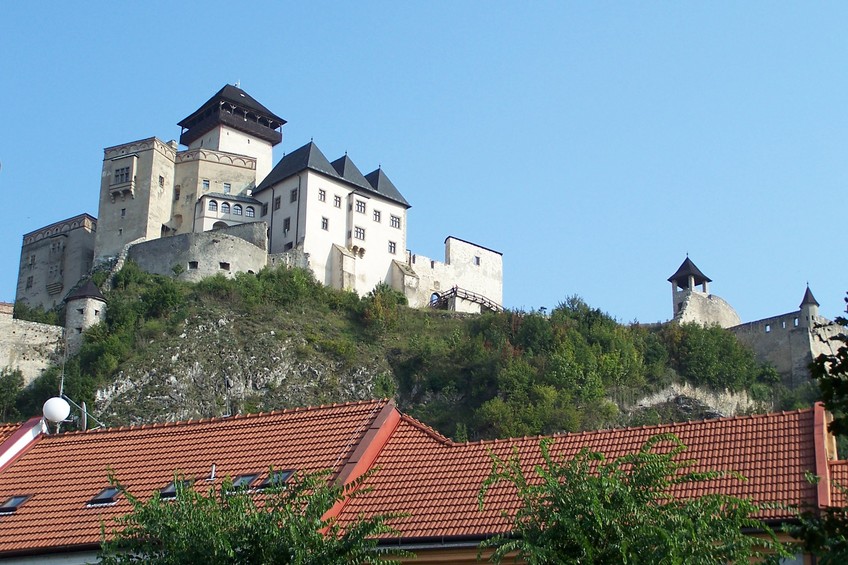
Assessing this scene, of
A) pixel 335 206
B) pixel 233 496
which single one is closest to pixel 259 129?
pixel 335 206

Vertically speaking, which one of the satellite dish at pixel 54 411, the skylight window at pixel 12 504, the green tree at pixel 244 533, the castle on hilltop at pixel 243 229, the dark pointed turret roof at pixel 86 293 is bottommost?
the green tree at pixel 244 533

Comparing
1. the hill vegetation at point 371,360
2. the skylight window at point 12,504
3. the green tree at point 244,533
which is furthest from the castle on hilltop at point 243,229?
the green tree at point 244,533

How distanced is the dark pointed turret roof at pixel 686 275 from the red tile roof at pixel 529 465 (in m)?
55.5

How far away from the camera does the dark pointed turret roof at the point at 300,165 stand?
73750mm

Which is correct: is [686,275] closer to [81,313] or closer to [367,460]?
[81,313]

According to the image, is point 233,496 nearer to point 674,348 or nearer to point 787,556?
point 787,556

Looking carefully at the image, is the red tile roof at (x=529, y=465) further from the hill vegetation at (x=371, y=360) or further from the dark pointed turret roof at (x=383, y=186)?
the dark pointed turret roof at (x=383, y=186)

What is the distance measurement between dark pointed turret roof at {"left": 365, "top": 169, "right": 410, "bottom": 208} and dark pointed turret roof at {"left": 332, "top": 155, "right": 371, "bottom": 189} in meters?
0.80

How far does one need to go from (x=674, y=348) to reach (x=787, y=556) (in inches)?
2080

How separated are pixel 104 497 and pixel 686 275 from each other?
5835cm

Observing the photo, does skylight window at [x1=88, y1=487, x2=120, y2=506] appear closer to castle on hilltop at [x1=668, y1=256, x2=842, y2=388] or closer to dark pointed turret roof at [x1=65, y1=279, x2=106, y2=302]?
dark pointed turret roof at [x1=65, y1=279, x2=106, y2=302]

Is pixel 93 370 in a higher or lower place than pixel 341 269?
lower

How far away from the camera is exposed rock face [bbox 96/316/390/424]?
5875 centimetres

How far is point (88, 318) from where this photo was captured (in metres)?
65.6
